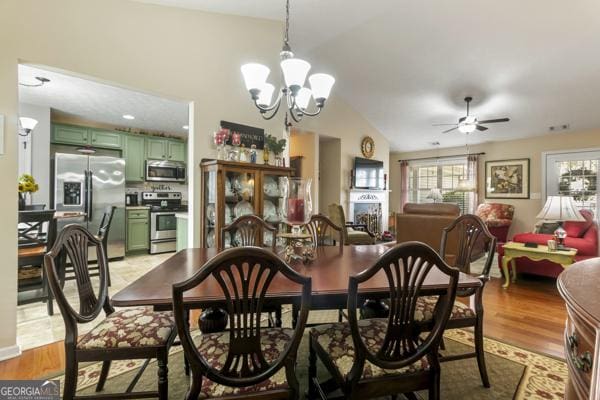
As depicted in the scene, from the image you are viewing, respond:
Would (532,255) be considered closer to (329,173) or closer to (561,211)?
(561,211)

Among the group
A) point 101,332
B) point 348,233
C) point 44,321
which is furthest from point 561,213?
point 44,321

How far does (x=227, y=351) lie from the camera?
1209mm

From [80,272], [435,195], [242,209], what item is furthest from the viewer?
[435,195]

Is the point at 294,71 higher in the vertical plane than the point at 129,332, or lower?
higher

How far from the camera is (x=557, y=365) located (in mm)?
1964

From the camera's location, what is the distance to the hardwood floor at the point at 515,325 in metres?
1.95

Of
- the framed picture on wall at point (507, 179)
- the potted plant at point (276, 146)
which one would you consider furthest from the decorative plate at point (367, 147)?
the potted plant at point (276, 146)

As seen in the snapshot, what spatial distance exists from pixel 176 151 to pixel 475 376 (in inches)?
230

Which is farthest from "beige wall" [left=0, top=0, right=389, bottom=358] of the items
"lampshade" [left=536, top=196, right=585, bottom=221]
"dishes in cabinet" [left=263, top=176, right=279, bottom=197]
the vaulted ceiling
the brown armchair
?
"lampshade" [left=536, top=196, right=585, bottom=221]

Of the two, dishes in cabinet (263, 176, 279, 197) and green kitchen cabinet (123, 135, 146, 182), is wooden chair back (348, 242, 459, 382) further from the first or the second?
green kitchen cabinet (123, 135, 146, 182)

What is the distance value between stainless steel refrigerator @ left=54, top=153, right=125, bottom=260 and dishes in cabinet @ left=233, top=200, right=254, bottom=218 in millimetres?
2835

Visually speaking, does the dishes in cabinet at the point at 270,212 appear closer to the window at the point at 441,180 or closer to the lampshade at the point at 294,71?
the lampshade at the point at 294,71

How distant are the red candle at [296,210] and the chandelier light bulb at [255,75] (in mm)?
806

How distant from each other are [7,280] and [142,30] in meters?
2.27
